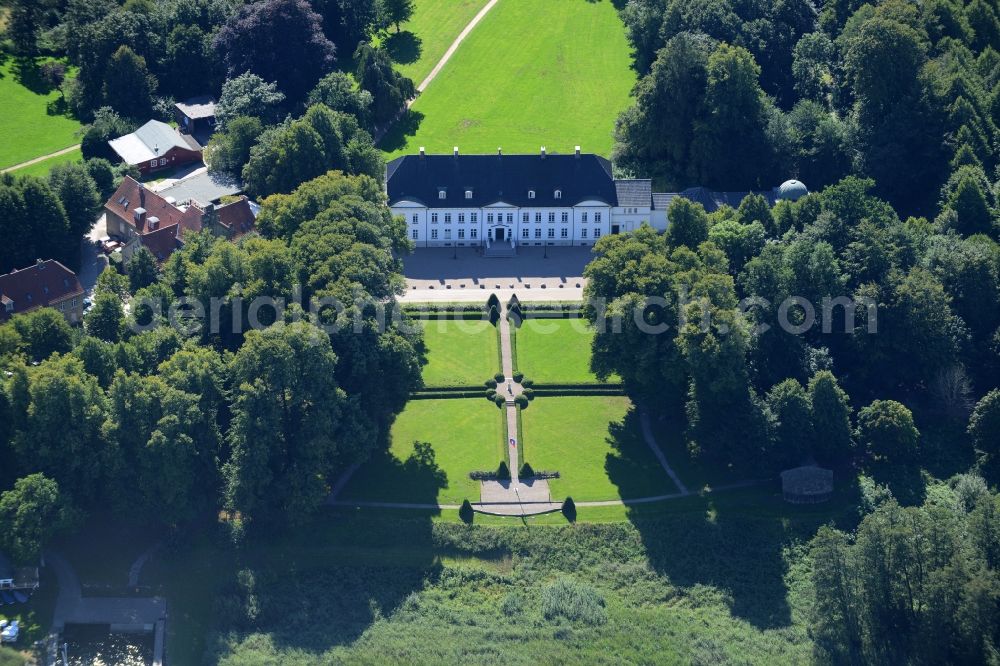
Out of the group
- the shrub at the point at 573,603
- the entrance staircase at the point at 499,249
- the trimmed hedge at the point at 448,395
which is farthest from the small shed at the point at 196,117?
the shrub at the point at 573,603

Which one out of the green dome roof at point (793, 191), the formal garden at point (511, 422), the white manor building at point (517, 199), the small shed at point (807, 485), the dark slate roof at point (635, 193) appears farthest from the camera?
the dark slate roof at point (635, 193)

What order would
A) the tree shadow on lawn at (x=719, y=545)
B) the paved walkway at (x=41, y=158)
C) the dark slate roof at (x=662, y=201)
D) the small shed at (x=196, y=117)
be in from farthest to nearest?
the small shed at (x=196, y=117) < the paved walkway at (x=41, y=158) < the dark slate roof at (x=662, y=201) < the tree shadow on lawn at (x=719, y=545)

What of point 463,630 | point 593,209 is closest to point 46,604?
point 463,630

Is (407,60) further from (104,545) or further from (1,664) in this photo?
(1,664)

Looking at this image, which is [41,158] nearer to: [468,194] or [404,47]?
[404,47]

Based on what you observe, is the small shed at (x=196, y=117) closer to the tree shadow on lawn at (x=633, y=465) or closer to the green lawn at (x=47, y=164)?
the green lawn at (x=47, y=164)

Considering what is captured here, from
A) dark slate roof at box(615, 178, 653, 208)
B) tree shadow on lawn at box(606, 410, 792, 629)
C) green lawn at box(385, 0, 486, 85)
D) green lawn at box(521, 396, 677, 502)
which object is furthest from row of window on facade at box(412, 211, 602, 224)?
tree shadow on lawn at box(606, 410, 792, 629)
